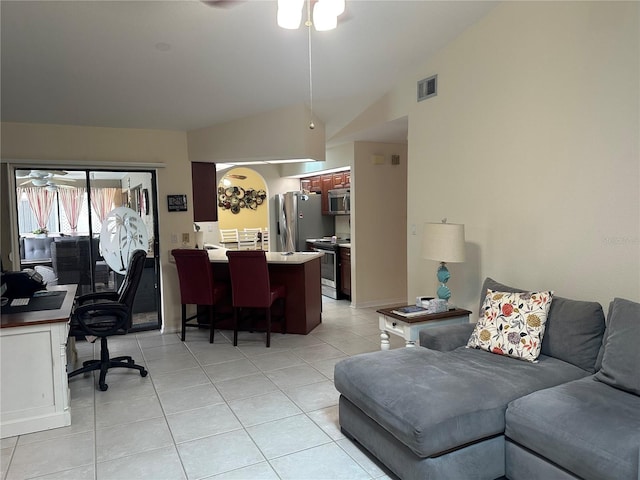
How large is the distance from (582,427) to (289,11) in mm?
2341

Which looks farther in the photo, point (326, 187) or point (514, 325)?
point (326, 187)

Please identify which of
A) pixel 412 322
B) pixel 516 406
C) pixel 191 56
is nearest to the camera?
pixel 516 406

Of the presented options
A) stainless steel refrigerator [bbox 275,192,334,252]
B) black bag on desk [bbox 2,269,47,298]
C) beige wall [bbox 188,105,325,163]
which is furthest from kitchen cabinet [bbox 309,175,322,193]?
black bag on desk [bbox 2,269,47,298]

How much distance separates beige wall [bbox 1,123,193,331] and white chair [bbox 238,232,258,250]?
4674mm

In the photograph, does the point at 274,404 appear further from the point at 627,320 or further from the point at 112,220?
the point at 112,220

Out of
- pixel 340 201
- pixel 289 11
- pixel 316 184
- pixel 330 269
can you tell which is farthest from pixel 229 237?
pixel 289 11

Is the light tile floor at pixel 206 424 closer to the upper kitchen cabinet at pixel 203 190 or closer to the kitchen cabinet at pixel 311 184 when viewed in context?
the upper kitchen cabinet at pixel 203 190

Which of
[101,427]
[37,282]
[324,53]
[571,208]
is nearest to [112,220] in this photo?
[37,282]

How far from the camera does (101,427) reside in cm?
286

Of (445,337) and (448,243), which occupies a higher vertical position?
(448,243)

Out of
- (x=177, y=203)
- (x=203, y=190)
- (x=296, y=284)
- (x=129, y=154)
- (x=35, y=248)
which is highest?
(x=129, y=154)

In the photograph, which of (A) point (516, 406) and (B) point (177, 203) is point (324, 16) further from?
(B) point (177, 203)

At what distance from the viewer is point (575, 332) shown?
2.51m

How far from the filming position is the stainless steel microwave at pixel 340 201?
6484 millimetres
